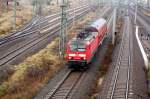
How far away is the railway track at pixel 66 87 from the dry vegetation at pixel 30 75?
5.50 feet

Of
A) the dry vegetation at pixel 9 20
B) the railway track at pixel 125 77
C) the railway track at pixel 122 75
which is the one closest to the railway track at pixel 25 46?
the dry vegetation at pixel 9 20

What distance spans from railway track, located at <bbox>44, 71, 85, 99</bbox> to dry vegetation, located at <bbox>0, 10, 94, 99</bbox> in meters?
1.68

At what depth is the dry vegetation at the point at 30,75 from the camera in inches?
1144

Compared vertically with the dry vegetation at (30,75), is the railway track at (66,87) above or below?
below

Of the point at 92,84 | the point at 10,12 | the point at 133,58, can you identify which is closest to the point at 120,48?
the point at 133,58

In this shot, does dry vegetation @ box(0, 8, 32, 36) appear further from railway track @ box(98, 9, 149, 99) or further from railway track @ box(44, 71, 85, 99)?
railway track @ box(44, 71, 85, 99)

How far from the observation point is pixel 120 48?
170 feet

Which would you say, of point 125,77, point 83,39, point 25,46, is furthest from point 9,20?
point 125,77

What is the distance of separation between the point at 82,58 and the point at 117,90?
7.69 m

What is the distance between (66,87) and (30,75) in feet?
15.3

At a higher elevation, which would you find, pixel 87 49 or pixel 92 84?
pixel 87 49

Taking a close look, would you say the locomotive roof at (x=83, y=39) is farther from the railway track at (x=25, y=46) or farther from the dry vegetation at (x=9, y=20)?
the dry vegetation at (x=9, y=20)

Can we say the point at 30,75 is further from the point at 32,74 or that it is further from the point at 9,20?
the point at 9,20

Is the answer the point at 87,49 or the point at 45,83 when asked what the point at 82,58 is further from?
the point at 45,83
